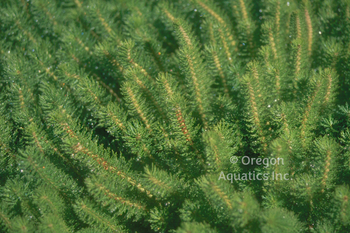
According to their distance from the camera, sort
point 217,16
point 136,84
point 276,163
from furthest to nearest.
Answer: point 217,16 < point 136,84 < point 276,163

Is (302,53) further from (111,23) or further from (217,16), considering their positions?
(111,23)

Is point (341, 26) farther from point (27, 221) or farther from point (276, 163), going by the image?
point (27, 221)

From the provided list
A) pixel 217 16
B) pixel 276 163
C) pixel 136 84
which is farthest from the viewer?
pixel 217 16

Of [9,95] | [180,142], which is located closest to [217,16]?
[180,142]

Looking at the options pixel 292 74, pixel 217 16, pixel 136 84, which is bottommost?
pixel 136 84

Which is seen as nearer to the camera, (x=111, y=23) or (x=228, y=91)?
(x=228, y=91)

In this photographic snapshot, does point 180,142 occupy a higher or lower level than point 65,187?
higher

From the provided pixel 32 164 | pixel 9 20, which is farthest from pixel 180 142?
pixel 9 20
